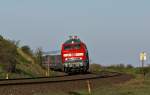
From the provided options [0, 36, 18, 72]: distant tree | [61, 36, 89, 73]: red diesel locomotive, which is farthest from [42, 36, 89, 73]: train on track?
[0, 36, 18, 72]: distant tree

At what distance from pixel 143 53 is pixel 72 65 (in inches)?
285

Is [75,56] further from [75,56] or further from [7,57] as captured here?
[7,57]

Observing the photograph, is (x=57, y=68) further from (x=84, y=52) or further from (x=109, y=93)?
(x=109, y=93)

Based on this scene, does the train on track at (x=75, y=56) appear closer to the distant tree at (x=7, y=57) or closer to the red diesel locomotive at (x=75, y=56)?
the red diesel locomotive at (x=75, y=56)

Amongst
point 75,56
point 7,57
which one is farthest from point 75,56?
point 7,57

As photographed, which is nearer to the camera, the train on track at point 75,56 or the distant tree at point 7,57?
the distant tree at point 7,57

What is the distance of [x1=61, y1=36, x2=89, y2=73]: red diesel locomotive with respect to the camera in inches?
2005

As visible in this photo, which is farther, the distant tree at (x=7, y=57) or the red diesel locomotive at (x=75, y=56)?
the red diesel locomotive at (x=75, y=56)

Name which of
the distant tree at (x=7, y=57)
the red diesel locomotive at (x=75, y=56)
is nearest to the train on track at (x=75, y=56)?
the red diesel locomotive at (x=75, y=56)

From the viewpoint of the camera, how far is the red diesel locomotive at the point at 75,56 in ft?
167

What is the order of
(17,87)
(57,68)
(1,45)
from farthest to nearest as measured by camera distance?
1. (57,68)
2. (1,45)
3. (17,87)

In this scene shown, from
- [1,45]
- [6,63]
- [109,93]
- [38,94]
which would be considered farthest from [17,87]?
[1,45]

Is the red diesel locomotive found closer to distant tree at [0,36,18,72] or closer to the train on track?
the train on track

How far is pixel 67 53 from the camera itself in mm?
51312
